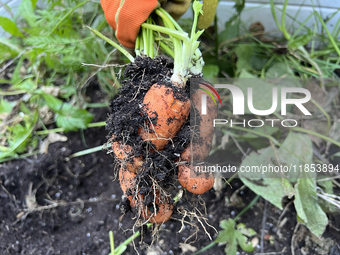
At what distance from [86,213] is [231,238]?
622 millimetres

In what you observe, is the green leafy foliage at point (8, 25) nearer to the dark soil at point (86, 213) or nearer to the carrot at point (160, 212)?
the dark soil at point (86, 213)

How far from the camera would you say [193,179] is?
33.4 inches

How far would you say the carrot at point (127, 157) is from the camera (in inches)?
32.7

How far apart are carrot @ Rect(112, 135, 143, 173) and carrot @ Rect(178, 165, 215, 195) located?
0.46 feet

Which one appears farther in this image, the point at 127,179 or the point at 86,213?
the point at 86,213

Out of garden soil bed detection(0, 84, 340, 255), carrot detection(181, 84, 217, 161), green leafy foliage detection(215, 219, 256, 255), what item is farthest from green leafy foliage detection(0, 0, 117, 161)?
green leafy foliage detection(215, 219, 256, 255)

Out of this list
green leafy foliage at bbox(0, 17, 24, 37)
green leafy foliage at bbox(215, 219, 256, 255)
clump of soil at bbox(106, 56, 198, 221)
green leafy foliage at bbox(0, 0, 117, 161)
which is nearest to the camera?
clump of soil at bbox(106, 56, 198, 221)

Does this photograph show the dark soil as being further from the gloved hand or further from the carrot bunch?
the gloved hand

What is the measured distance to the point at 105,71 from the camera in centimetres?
139

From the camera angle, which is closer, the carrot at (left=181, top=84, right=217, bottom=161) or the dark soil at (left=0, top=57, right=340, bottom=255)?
the carrot at (left=181, top=84, right=217, bottom=161)

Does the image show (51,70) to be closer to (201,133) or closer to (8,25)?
(8,25)

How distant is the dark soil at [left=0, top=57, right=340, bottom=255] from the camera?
1.06 metres

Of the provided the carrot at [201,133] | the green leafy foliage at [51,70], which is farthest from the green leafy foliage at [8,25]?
the carrot at [201,133]

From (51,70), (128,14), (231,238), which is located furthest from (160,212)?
(51,70)
